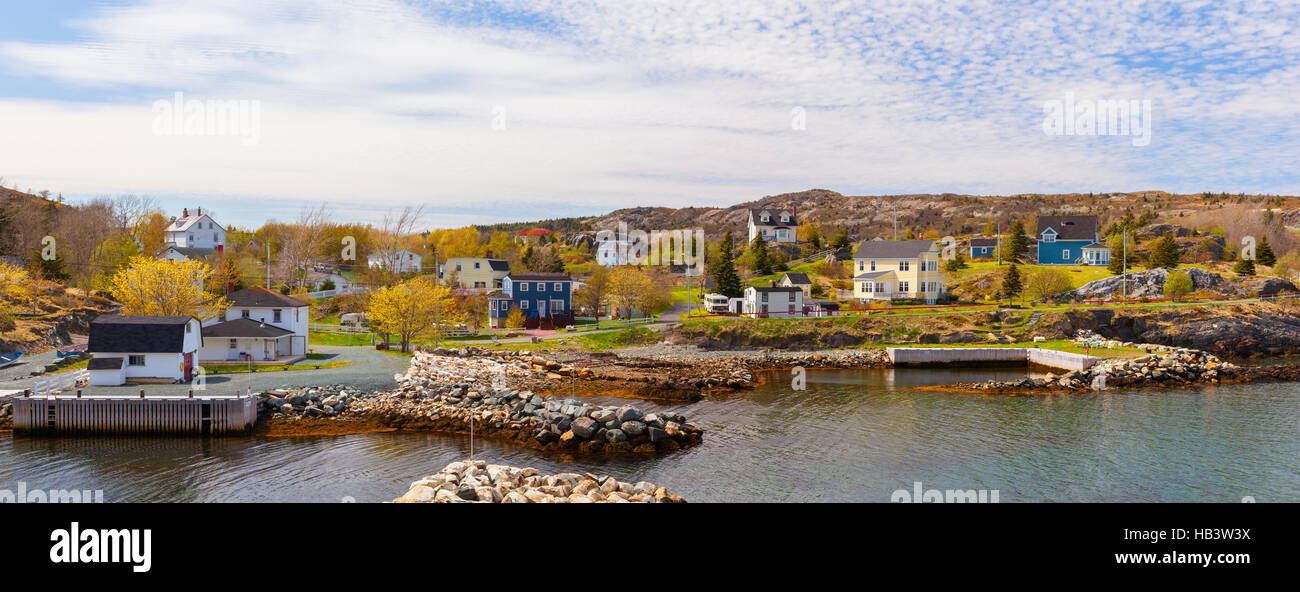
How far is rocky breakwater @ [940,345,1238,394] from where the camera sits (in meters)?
41.0

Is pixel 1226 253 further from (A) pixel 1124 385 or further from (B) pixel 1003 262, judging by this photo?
(A) pixel 1124 385

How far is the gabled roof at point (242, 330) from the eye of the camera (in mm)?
41594

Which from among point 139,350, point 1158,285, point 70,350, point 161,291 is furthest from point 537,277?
point 1158,285

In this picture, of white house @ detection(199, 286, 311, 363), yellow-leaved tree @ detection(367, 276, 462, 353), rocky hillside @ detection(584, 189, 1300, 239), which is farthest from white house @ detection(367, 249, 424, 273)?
rocky hillside @ detection(584, 189, 1300, 239)

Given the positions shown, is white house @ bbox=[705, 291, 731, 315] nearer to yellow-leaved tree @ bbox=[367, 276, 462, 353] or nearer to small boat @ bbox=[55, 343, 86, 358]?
yellow-leaved tree @ bbox=[367, 276, 462, 353]

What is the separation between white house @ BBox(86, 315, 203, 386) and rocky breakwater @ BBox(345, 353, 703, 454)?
9.79 meters

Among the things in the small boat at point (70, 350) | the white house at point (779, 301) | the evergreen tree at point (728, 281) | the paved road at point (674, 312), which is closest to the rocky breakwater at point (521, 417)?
the small boat at point (70, 350)

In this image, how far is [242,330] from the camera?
42.0 metres

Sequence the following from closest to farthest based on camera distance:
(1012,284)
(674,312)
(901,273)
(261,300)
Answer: (261,300) → (1012,284) → (674,312) → (901,273)

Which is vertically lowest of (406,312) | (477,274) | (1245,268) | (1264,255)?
(406,312)

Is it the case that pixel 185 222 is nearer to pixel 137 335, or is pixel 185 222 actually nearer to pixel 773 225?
pixel 137 335

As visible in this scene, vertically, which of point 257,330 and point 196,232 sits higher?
point 196,232

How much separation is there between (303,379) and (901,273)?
61.8 meters
